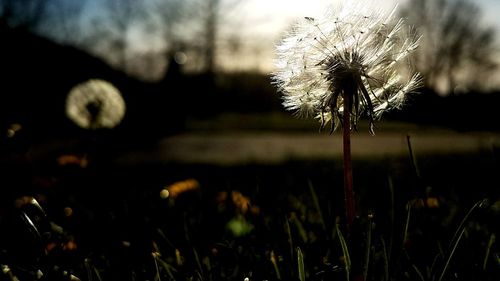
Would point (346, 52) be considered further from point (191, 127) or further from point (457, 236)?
point (191, 127)

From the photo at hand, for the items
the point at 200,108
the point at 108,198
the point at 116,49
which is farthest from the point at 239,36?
the point at 108,198

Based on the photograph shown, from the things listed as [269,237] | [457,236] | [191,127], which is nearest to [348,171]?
[457,236]

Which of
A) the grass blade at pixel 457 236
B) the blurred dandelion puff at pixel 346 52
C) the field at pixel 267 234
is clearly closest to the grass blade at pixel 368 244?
the field at pixel 267 234

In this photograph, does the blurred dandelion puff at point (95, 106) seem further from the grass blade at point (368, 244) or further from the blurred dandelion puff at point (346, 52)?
the grass blade at point (368, 244)

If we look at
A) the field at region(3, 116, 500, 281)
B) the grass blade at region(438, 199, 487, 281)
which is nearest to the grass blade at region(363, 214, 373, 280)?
the field at region(3, 116, 500, 281)

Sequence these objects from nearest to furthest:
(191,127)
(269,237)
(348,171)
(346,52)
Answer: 1. (348,171)
2. (346,52)
3. (269,237)
4. (191,127)

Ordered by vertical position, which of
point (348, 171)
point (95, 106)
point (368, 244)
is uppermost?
point (95, 106)

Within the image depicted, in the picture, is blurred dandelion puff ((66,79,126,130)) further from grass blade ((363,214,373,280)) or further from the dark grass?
grass blade ((363,214,373,280))

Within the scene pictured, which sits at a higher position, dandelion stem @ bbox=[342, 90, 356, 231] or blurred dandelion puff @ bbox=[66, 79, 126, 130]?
blurred dandelion puff @ bbox=[66, 79, 126, 130]

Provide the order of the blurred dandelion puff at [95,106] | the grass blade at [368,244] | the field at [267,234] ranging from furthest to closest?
the blurred dandelion puff at [95,106] < the field at [267,234] < the grass blade at [368,244]
